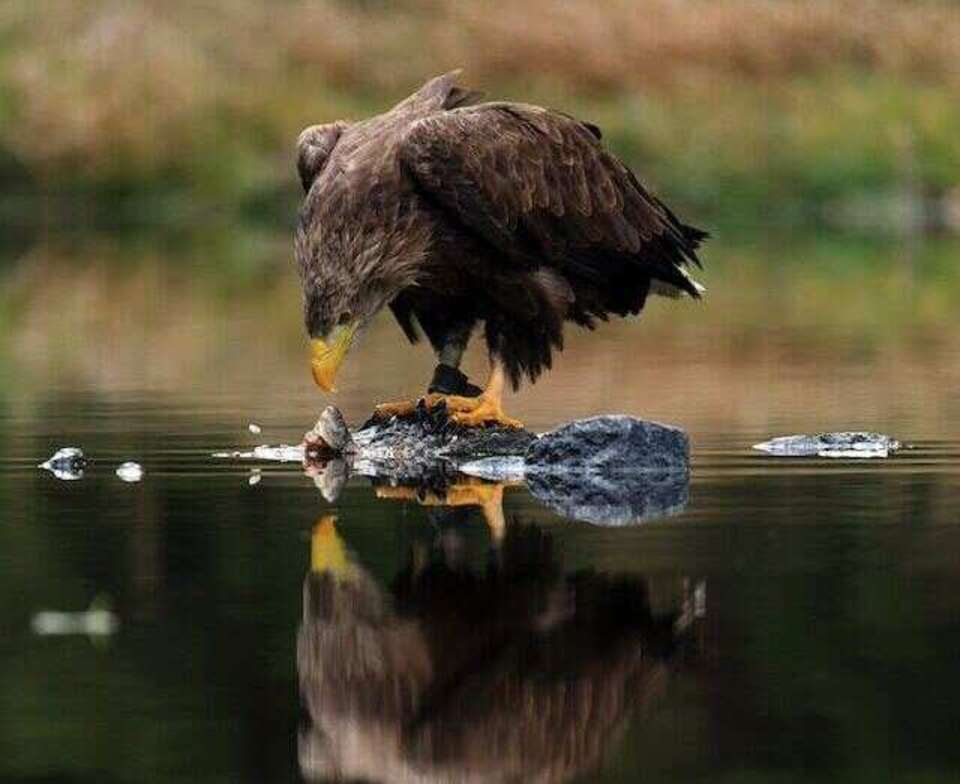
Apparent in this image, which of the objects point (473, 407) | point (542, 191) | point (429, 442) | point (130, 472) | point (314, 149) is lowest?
point (130, 472)

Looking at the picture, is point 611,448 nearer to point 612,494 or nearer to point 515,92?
point 612,494

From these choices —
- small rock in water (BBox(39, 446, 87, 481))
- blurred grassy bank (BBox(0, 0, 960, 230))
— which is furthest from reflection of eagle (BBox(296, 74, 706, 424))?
blurred grassy bank (BBox(0, 0, 960, 230))

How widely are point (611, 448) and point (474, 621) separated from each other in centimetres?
361

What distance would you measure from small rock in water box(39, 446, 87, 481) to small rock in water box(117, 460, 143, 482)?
0.14m

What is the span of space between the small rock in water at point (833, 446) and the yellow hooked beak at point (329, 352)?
5.27 feet

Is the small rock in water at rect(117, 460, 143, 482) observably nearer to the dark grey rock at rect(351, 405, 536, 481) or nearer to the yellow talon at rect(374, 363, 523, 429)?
the dark grey rock at rect(351, 405, 536, 481)

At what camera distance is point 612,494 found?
32.5ft

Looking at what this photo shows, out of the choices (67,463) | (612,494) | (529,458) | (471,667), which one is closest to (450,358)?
(529,458)

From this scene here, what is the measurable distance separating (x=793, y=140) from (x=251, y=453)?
28.4 metres

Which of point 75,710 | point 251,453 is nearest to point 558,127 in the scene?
point 251,453

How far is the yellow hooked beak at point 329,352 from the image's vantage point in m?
10.7

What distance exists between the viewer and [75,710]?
6086mm

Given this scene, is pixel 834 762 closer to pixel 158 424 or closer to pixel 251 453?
pixel 251 453

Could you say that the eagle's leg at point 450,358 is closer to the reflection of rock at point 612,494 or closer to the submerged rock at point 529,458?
the submerged rock at point 529,458
